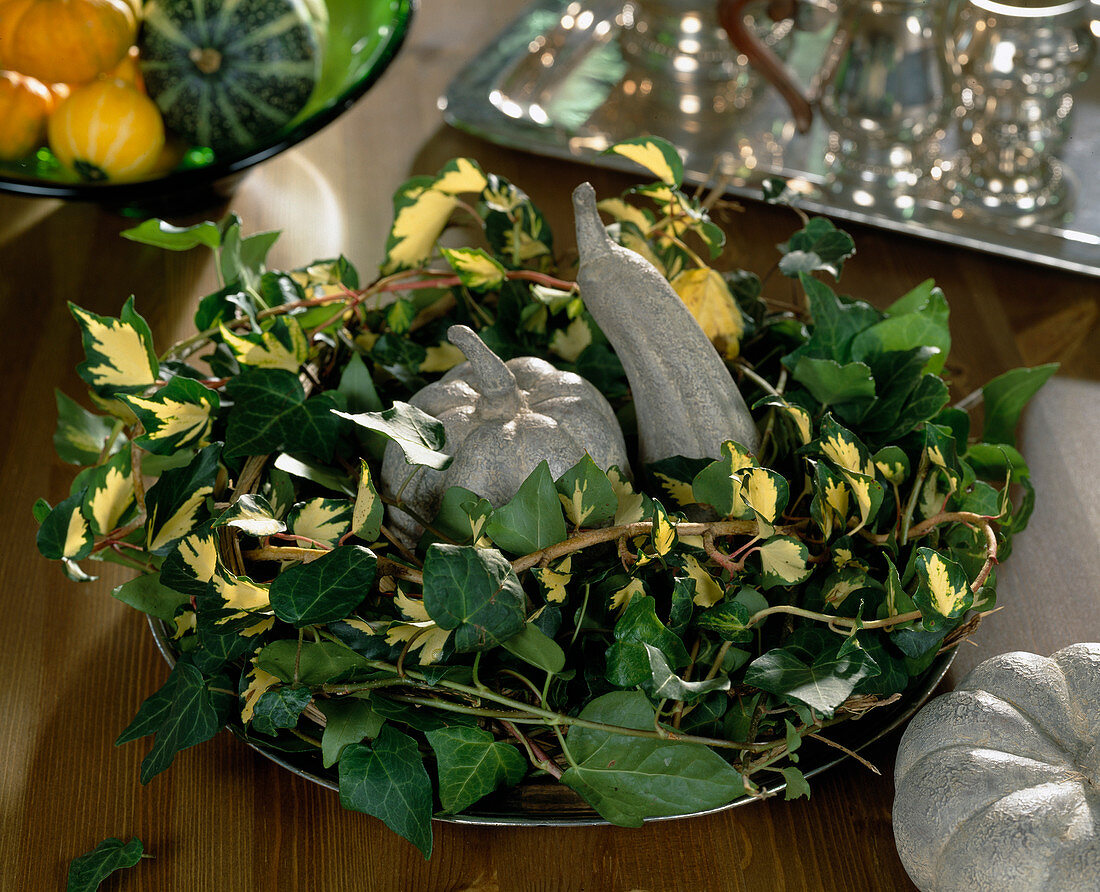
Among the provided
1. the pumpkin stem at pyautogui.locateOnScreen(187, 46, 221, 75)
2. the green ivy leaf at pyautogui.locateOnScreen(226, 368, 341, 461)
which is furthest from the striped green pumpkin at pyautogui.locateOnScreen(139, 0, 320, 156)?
the green ivy leaf at pyautogui.locateOnScreen(226, 368, 341, 461)

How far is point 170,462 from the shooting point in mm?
529

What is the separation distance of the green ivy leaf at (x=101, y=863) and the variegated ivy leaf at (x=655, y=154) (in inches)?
15.6

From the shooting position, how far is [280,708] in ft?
1.27

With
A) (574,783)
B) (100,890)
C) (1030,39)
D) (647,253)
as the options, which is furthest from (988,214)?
(100,890)

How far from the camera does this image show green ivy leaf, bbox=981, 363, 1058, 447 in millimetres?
534

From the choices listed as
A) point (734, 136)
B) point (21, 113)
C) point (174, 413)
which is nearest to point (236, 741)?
point (174, 413)

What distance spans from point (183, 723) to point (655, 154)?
0.36 meters

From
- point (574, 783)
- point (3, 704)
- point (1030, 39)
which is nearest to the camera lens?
point (574, 783)

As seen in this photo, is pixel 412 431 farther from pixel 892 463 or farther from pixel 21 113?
pixel 21 113

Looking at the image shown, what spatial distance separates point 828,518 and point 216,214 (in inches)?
24.3

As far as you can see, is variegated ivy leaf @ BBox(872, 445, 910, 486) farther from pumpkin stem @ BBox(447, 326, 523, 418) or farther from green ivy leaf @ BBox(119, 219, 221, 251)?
green ivy leaf @ BBox(119, 219, 221, 251)

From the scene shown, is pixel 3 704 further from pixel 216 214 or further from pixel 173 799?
pixel 216 214

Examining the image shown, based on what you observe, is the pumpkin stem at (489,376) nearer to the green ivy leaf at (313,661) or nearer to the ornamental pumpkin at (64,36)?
the green ivy leaf at (313,661)

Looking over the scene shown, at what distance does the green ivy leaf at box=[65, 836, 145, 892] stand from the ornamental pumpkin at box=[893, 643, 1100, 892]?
A: 0.31 meters
